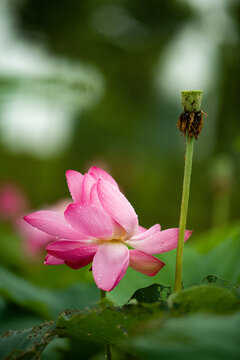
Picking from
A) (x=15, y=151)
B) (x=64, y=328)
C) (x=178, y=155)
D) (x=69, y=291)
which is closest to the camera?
(x=64, y=328)

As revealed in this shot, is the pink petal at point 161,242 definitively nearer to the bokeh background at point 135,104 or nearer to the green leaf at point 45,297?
the green leaf at point 45,297

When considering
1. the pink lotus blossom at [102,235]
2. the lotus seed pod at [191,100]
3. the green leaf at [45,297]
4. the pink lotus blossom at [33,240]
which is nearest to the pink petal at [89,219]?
the pink lotus blossom at [102,235]

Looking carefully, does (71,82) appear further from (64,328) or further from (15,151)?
(15,151)

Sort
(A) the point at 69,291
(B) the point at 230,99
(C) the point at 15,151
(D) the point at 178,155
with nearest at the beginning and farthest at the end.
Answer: (A) the point at 69,291, (C) the point at 15,151, (B) the point at 230,99, (D) the point at 178,155

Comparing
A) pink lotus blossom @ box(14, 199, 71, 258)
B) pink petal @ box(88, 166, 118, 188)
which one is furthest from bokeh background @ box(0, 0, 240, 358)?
pink petal @ box(88, 166, 118, 188)

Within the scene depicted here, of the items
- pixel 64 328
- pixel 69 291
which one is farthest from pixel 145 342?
pixel 69 291

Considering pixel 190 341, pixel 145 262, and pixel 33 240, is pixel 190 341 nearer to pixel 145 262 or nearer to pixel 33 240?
pixel 145 262

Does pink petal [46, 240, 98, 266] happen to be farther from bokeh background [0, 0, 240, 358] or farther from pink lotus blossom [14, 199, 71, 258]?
bokeh background [0, 0, 240, 358]
